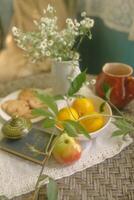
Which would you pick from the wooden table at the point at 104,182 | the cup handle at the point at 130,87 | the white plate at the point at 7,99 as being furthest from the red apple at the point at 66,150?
the cup handle at the point at 130,87

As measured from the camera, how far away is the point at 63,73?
3.16ft

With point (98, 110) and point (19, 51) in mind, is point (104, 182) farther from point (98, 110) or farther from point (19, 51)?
point (19, 51)

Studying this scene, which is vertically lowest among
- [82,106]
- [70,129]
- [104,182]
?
[104,182]

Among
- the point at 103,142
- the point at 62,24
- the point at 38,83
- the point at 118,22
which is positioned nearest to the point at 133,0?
the point at 118,22

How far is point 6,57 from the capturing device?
1.61 meters

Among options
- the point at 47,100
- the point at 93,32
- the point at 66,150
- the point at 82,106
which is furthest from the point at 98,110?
the point at 93,32

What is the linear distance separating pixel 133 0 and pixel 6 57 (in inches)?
27.3

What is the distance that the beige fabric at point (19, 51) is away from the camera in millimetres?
1440

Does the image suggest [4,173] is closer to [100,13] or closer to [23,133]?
[23,133]

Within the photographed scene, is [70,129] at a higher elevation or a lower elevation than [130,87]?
higher

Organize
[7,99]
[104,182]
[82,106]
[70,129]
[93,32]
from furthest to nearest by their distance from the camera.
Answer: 1. [93,32]
2. [7,99]
3. [82,106]
4. [104,182]
5. [70,129]

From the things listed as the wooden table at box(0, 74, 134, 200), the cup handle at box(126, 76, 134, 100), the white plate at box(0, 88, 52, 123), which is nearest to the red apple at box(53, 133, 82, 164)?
the wooden table at box(0, 74, 134, 200)

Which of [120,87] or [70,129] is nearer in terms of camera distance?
[70,129]

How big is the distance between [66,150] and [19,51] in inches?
39.5
